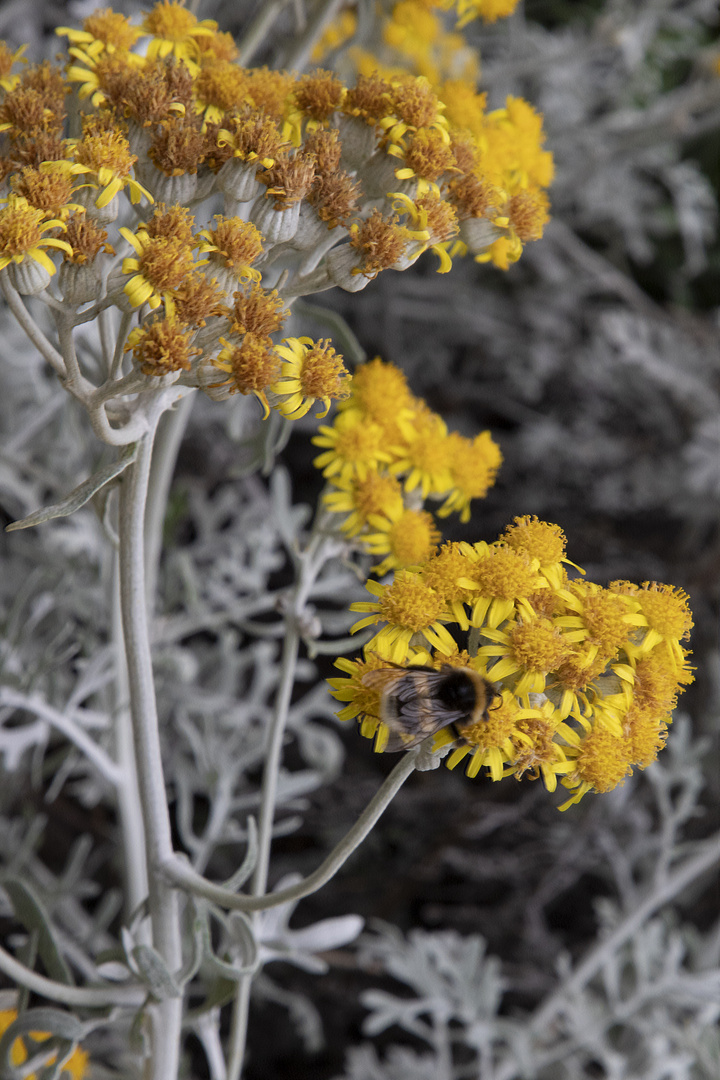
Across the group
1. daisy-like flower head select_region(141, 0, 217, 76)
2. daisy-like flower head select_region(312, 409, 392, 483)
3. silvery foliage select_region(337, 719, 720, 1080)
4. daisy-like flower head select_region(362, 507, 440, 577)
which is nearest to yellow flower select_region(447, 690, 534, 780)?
daisy-like flower head select_region(362, 507, 440, 577)

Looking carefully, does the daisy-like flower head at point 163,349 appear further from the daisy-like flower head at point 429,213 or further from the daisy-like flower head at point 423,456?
the daisy-like flower head at point 423,456

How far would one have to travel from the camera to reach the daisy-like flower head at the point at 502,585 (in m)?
0.73

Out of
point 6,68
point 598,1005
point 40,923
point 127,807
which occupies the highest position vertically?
point 6,68

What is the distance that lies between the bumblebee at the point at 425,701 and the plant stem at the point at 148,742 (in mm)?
216

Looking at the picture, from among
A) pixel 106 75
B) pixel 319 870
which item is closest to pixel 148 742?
pixel 319 870

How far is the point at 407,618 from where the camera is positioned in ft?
2.43

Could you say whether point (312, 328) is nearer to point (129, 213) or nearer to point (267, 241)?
point (129, 213)

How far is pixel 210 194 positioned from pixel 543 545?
17.4 inches

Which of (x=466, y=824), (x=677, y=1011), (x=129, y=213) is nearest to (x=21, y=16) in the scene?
(x=129, y=213)

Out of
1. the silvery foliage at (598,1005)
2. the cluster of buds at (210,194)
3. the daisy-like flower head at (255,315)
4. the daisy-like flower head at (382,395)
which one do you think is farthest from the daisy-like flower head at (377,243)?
the silvery foliage at (598,1005)

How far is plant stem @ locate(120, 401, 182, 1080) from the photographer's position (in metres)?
0.76

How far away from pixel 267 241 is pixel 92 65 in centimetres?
28

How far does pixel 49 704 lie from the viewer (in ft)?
4.04

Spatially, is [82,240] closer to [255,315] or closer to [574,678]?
[255,315]
